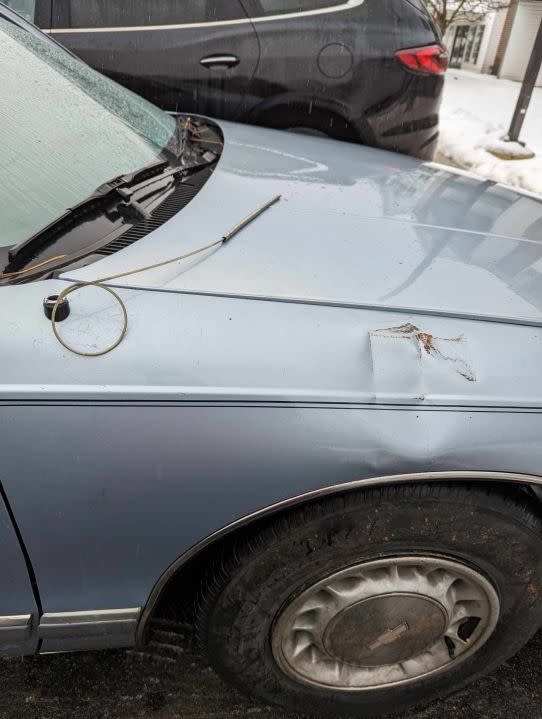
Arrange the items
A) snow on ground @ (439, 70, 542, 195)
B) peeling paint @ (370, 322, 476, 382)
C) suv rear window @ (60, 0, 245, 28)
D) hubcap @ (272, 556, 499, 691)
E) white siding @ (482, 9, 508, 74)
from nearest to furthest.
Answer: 1. peeling paint @ (370, 322, 476, 382)
2. hubcap @ (272, 556, 499, 691)
3. suv rear window @ (60, 0, 245, 28)
4. snow on ground @ (439, 70, 542, 195)
5. white siding @ (482, 9, 508, 74)

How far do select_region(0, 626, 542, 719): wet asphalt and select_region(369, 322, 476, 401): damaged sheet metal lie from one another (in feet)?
3.21

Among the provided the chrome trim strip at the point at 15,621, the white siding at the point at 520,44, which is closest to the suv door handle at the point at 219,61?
the chrome trim strip at the point at 15,621

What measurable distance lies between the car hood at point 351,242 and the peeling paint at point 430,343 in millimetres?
72

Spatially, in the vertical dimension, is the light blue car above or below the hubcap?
above

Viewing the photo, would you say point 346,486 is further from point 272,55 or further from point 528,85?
point 528,85

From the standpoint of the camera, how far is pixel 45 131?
165 centimetres

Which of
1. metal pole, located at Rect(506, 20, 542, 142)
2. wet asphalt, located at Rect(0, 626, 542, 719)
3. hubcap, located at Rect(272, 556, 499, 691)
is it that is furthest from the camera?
metal pole, located at Rect(506, 20, 542, 142)

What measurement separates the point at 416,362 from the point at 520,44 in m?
24.6

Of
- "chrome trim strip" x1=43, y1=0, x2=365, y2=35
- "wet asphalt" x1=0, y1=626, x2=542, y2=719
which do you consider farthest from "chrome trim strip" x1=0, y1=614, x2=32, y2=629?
"chrome trim strip" x1=43, y1=0, x2=365, y2=35

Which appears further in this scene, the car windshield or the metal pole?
the metal pole

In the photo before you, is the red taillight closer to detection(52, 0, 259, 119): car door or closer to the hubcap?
detection(52, 0, 259, 119): car door

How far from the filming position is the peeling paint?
4.11 feet

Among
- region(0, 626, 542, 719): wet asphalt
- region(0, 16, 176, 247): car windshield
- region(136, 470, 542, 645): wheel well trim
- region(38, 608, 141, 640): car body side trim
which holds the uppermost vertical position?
region(0, 16, 176, 247): car windshield

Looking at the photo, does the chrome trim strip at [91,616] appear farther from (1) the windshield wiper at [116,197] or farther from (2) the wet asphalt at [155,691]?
(1) the windshield wiper at [116,197]
